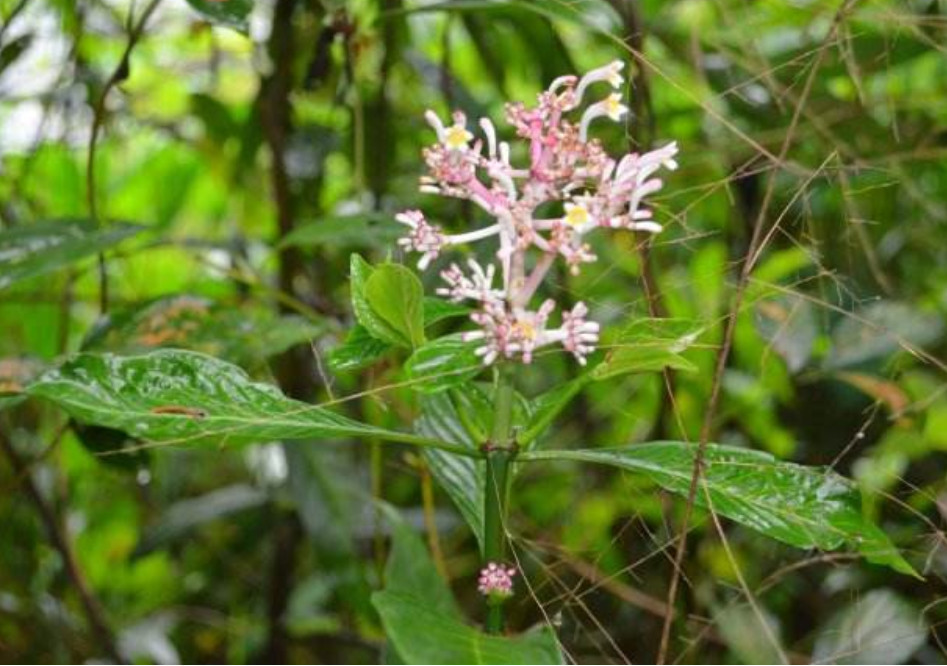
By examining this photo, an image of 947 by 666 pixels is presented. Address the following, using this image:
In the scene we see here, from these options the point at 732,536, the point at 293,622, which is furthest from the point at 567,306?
the point at 293,622

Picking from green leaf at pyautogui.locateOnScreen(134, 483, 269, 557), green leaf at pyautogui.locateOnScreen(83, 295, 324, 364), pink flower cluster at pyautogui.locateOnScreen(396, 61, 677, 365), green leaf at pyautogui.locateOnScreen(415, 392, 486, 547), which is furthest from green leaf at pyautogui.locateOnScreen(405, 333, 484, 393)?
green leaf at pyautogui.locateOnScreen(134, 483, 269, 557)

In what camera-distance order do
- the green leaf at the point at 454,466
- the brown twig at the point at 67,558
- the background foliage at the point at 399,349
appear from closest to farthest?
the green leaf at the point at 454,466 < the background foliage at the point at 399,349 < the brown twig at the point at 67,558

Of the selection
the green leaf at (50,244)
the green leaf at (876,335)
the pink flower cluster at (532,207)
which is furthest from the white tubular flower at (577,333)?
the green leaf at (876,335)

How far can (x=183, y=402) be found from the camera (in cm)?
64

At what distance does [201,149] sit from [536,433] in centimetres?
90

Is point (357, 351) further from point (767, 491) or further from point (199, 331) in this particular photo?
point (199, 331)

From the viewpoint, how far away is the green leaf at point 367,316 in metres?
0.62

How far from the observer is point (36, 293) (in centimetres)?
132

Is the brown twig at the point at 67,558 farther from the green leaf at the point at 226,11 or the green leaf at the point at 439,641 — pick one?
the green leaf at the point at 439,641

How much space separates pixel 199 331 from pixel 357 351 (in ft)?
1.05

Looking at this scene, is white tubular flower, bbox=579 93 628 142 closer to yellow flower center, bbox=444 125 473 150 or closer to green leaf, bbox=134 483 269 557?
yellow flower center, bbox=444 125 473 150

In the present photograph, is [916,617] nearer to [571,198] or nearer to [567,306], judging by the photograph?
[567,306]

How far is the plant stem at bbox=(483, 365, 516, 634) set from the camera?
0.63 metres

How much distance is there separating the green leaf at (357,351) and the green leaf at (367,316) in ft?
0.08
